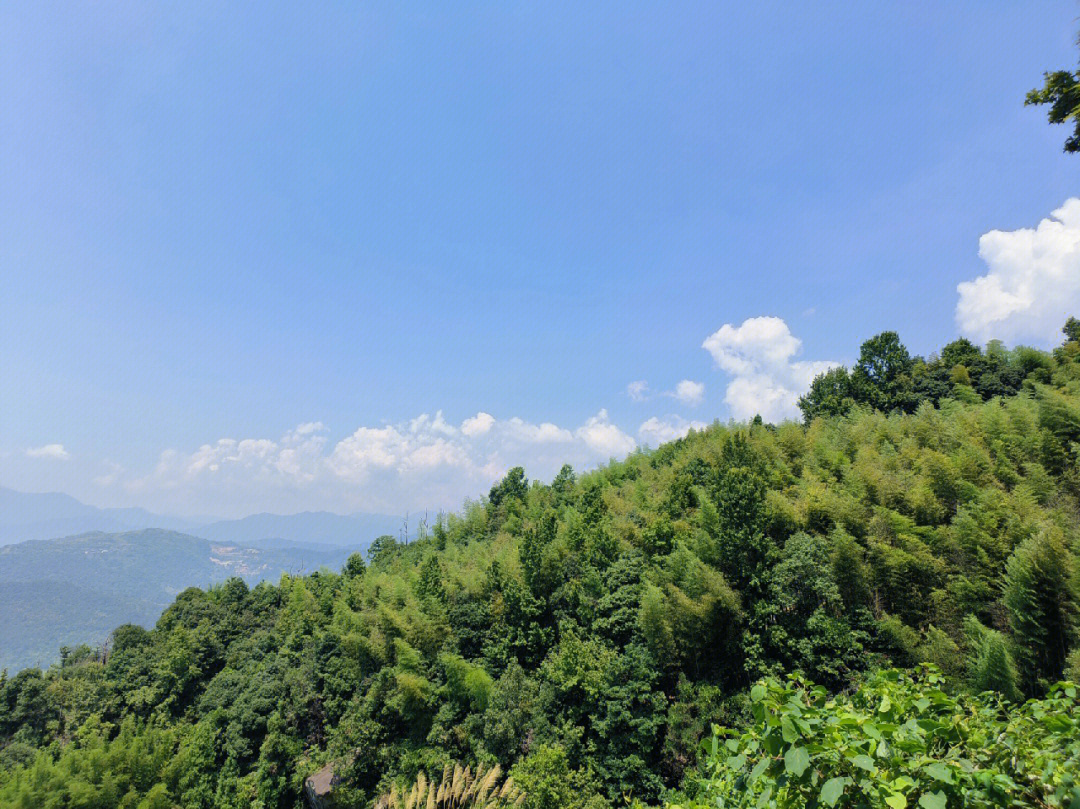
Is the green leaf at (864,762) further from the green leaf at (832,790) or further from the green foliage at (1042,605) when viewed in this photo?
the green foliage at (1042,605)

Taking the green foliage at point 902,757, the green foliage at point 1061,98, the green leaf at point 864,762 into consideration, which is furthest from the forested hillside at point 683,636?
the green foliage at point 1061,98

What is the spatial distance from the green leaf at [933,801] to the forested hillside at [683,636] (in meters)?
0.22

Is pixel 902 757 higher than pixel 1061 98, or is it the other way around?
pixel 1061 98

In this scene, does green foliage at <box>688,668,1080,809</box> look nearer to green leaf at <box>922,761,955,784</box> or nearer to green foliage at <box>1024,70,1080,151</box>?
green leaf at <box>922,761,955,784</box>

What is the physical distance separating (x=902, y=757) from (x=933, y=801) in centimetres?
25

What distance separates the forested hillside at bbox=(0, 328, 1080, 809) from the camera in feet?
36.4

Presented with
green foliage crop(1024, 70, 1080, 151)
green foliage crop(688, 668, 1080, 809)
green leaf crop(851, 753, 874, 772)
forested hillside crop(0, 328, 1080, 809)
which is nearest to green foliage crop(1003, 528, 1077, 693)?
forested hillside crop(0, 328, 1080, 809)

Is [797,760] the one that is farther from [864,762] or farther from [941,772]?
[941,772]

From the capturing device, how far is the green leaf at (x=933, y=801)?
1475mm

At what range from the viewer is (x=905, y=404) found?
2836 centimetres

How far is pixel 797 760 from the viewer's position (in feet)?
5.28

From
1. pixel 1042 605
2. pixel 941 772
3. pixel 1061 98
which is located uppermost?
pixel 1061 98

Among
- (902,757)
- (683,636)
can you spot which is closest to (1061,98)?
(902,757)

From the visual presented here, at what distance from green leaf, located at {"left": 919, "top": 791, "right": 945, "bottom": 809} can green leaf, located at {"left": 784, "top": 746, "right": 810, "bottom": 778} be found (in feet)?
1.03
